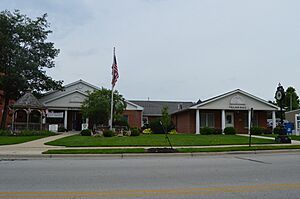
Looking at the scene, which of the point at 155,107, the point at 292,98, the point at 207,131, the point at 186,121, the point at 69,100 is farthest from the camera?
the point at 292,98

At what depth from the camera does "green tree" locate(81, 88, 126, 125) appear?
106 ft

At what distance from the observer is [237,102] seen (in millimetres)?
35938

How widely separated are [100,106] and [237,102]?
1528 cm

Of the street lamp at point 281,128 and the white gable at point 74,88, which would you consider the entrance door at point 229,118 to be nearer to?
the street lamp at point 281,128

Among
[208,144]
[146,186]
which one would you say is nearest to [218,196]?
[146,186]

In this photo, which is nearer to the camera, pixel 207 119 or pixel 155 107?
pixel 207 119

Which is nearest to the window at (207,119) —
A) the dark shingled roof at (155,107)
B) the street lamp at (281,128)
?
the dark shingled roof at (155,107)

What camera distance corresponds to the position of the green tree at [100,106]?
32219mm

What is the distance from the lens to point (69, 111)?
41688mm

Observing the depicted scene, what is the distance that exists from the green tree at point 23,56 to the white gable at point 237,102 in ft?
63.8

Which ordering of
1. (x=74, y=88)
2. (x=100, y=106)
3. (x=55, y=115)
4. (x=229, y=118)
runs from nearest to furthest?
(x=100, y=106)
(x=229, y=118)
(x=55, y=115)
(x=74, y=88)

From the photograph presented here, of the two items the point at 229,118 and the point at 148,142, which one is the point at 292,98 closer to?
the point at 229,118

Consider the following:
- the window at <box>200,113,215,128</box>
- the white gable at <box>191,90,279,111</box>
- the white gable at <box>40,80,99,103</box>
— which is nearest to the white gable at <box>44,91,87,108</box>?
the white gable at <box>40,80,99,103</box>

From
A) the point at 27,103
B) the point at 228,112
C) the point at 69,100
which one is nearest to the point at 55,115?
the point at 69,100
